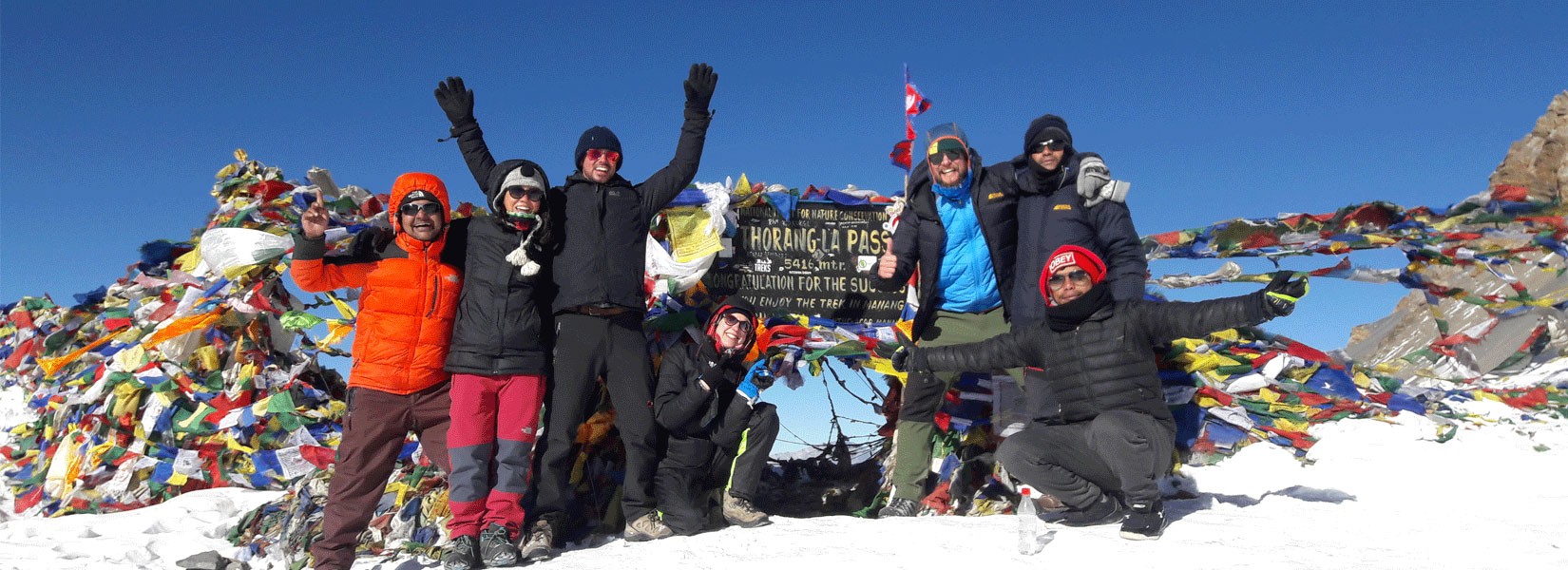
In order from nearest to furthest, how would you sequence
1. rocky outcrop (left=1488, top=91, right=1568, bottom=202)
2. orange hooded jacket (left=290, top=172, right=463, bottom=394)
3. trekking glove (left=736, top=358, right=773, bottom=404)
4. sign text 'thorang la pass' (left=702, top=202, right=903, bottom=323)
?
orange hooded jacket (left=290, top=172, right=463, bottom=394)
trekking glove (left=736, top=358, right=773, bottom=404)
sign text 'thorang la pass' (left=702, top=202, right=903, bottom=323)
rocky outcrop (left=1488, top=91, right=1568, bottom=202)

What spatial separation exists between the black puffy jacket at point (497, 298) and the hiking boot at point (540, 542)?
74 centimetres

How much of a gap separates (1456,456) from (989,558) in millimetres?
3532

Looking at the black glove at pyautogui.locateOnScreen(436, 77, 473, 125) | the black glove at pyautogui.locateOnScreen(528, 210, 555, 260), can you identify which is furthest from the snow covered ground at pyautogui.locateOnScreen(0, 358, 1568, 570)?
the black glove at pyautogui.locateOnScreen(436, 77, 473, 125)

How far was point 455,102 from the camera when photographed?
534 cm

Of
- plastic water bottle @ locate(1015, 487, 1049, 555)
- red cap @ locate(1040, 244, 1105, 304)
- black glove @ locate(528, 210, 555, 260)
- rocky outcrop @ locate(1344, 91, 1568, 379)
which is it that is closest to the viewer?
plastic water bottle @ locate(1015, 487, 1049, 555)

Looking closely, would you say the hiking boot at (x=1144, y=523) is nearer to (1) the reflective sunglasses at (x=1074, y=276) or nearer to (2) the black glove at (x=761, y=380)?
(1) the reflective sunglasses at (x=1074, y=276)

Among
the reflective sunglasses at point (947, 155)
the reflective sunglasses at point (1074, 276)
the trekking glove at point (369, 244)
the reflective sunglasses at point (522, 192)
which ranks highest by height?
the reflective sunglasses at point (947, 155)

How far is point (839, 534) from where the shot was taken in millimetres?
4484

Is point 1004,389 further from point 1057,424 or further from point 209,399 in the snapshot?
point 209,399

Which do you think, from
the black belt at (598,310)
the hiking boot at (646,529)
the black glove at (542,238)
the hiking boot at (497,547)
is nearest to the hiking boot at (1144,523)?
the hiking boot at (646,529)

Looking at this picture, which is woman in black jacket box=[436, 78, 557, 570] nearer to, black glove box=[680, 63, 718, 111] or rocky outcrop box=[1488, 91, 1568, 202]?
black glove box=[680, 63, 718, 111]

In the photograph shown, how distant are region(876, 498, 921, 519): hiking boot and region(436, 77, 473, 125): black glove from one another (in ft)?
10.3

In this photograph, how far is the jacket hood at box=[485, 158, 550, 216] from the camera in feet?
15.8

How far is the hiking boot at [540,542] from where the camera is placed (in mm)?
4457
